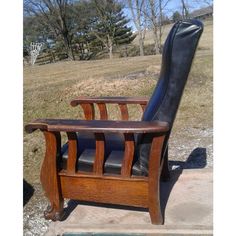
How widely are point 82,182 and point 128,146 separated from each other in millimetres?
366

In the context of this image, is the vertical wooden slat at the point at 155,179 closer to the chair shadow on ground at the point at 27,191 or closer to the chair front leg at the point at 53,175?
the chair front leg at the point at 53,175

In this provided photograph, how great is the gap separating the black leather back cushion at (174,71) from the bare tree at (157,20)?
14.8 metres

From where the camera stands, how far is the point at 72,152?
2.13m

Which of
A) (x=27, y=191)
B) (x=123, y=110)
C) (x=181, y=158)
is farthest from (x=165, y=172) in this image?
(x=27, y=191)

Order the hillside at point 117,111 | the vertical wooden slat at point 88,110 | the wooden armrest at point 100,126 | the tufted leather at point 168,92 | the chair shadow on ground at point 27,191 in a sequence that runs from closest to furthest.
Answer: the wooden armrest at point 100,126 < the tufted leather at point 168,92 < the chair shadow on ground at point 27,191 < the vertical wooden slat at point 88,110 < the hillside at point 117,111

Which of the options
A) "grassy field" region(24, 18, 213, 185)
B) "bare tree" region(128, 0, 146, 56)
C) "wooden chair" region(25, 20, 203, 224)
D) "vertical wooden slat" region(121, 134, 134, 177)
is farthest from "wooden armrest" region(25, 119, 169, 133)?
"bare tree" region(128, 0, 146, 56)

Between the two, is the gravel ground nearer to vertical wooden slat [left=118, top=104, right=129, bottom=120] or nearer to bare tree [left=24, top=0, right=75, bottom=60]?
vertical wooden slat [left=118, top=104, right=129, bottom=120]

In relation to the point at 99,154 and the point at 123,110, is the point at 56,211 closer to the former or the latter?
the point at 99,154

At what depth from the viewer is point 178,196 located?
8.06 feet

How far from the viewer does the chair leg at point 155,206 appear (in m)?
2.06

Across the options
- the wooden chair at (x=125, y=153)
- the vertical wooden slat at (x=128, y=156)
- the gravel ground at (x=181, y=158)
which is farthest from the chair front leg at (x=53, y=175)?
the vertical wooden slat at (x=128, y=156)

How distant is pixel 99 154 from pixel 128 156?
17 centimetres
